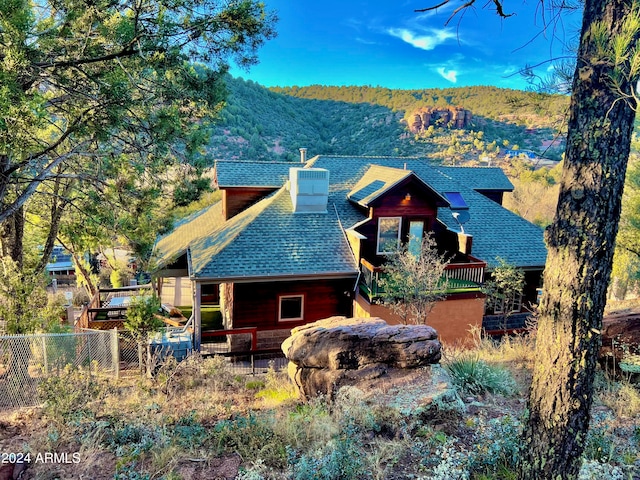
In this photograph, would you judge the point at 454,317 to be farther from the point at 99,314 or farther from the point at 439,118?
the point at 439,118

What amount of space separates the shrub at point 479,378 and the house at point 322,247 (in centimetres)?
561

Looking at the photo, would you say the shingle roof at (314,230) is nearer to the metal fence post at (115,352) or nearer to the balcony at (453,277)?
the balcony at (453,277)

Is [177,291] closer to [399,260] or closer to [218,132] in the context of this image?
[399,260]

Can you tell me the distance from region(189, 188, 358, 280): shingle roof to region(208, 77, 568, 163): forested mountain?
24.4m

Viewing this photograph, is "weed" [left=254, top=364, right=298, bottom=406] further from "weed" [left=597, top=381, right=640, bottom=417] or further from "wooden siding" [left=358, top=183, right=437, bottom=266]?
"wooden siding" [left=358, top=183, right=437, bottom=266]

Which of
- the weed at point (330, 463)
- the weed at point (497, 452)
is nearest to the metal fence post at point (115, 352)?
the weed at point (330, 463)

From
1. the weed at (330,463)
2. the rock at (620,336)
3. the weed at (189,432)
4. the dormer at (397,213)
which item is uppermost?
the dormer at (397,213)

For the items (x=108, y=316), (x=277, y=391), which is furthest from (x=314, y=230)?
(x=108, y=316)

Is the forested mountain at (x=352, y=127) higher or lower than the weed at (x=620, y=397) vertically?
higher

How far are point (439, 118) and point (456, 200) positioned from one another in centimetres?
3792

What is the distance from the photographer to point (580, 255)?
10.9ft

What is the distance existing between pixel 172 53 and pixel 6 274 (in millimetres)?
6513

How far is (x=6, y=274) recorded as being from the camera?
30.4 ft

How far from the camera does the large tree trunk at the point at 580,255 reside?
3.19m
